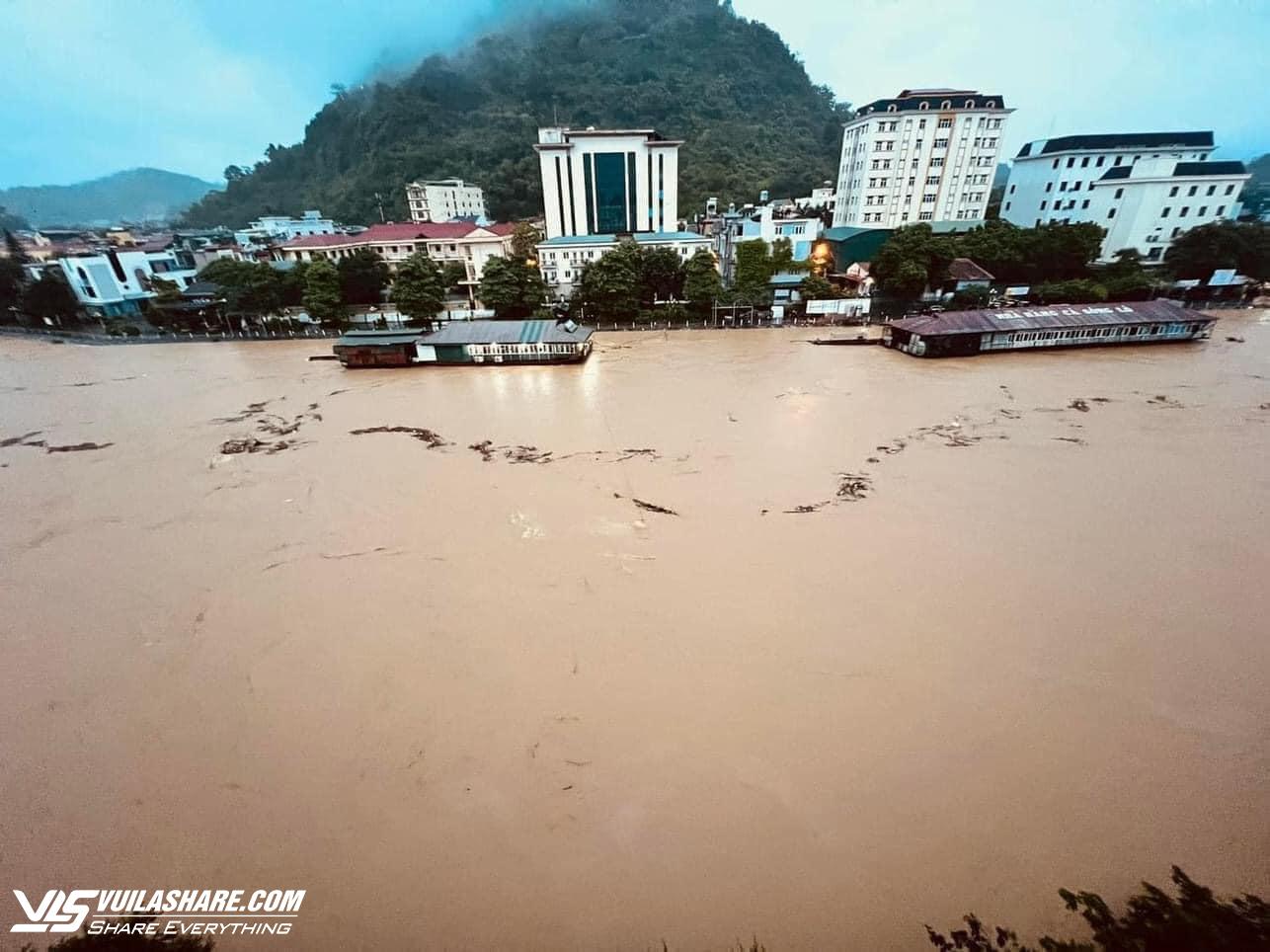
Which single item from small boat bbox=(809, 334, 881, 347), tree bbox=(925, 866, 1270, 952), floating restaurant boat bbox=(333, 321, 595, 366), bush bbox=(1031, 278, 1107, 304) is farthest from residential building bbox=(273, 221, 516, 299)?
tree bbox=(925, 866, 1270, 952)

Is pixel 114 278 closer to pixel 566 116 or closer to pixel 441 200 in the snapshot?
pixel 441 200

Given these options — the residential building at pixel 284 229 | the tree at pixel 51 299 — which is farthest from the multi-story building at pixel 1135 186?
the tree at pixel 51 299

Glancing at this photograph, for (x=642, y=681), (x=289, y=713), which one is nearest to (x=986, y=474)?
(x=642, y=681)

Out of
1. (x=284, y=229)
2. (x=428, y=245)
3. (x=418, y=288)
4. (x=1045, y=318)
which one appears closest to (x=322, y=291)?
(x=418, y=288)

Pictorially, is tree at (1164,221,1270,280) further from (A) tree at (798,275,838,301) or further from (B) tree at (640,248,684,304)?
(B) tree at (640,248,684,304)

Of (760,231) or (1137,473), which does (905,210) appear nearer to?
(760,231)
